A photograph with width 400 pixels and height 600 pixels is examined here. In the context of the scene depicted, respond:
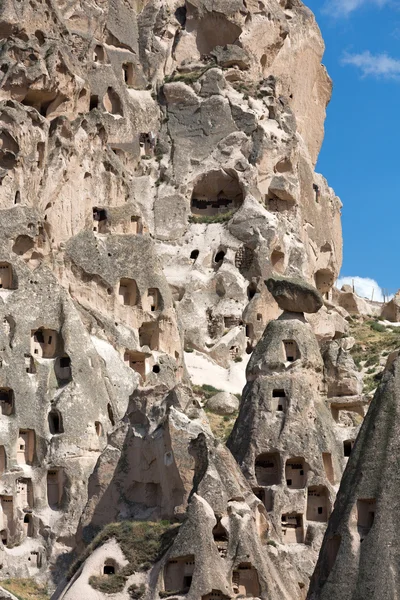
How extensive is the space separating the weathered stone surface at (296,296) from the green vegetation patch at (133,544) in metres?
10.8

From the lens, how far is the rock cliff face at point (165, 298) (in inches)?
1667

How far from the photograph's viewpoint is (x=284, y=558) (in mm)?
42719

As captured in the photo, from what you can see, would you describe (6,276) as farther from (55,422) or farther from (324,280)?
(324,280)

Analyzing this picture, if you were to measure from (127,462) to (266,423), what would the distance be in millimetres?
4620

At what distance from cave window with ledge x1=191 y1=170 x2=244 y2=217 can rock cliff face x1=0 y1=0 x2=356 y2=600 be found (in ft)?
0.31

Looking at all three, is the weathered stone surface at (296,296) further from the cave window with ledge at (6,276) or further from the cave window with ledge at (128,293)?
the cave window with ledge at (128,293)

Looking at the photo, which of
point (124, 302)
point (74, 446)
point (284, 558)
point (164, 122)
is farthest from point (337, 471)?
point (164, 122)

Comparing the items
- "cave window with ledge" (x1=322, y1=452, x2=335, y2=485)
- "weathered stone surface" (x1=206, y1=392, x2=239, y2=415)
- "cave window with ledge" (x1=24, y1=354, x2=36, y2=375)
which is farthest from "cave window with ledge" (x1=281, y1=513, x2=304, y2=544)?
"weathered stone surface" (x1=206, y1=392, x2=239, y2=415)

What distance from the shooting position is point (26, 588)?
170 ft

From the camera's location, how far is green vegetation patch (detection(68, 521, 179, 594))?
39.9 m

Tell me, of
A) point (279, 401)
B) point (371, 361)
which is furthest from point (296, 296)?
point (371, 361)

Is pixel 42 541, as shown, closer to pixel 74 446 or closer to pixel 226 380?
pixel 74 446

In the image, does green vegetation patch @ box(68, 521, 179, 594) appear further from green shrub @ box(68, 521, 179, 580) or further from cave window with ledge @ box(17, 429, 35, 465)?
cave window with ledge @ box(17, 429, 35, 465)

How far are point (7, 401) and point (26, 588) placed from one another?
8.64 m
